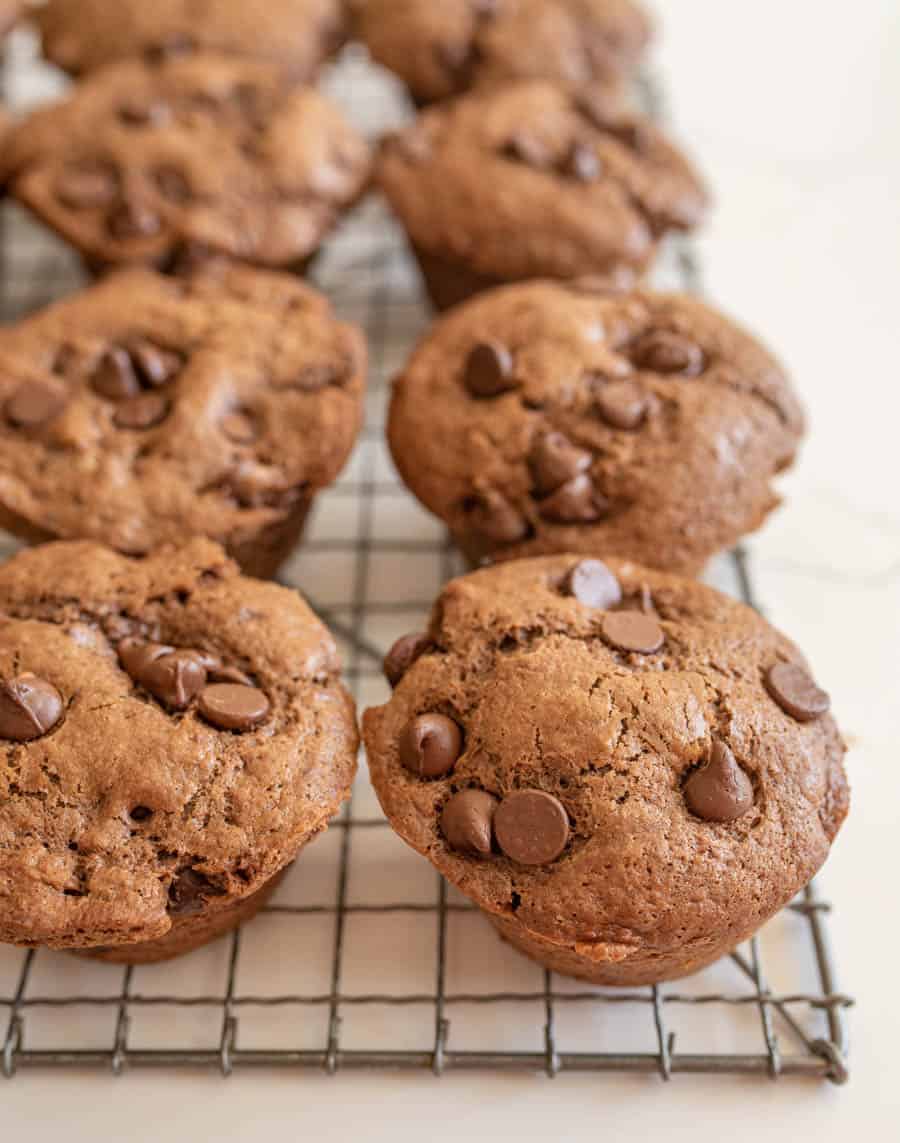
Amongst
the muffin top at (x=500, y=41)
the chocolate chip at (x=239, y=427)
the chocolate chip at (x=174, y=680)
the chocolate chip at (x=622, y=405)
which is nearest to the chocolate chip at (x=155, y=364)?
the chocolate chip at (x=239, y=427)

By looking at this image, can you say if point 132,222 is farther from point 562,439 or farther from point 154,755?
point 154,755

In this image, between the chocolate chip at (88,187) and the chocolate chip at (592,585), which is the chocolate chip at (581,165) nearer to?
the chocolate chip at (88,187)

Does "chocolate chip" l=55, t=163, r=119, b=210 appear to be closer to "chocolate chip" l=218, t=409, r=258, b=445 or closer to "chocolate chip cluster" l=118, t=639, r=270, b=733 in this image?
"chocolate chip" l=218, t=409, r=258, b=445

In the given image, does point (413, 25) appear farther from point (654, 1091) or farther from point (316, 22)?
point (654, 1091)

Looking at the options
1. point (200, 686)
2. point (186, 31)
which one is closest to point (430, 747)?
point (200, 686)

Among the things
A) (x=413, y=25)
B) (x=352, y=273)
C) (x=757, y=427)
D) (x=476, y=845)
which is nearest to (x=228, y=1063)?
(x=476, y=845)

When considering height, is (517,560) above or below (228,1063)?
above

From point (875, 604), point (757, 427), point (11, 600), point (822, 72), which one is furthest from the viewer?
point (822, 72)
